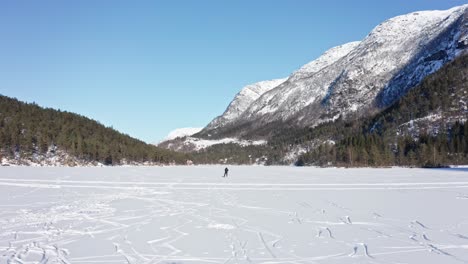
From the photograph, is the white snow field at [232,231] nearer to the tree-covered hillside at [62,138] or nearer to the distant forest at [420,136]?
the distant forest at [420,136]

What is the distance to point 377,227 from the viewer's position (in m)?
14.7

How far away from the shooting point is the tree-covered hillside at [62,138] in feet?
336

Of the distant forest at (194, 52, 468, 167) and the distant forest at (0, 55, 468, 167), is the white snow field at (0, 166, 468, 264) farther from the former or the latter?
the distant forest at (194, 52, 468, 167)

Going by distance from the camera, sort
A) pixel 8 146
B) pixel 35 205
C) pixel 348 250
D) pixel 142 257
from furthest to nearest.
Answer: pixel 8 146, pixel 35 205, pixel 348 250, pixel 142 257

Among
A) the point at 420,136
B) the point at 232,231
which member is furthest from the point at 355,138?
the point at 232,231

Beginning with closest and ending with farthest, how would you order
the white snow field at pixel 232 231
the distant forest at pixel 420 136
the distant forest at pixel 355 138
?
the white snow field at pixel 232 231 → the distant forest at pixel 355 138 → the distant forest at pixel 420 136

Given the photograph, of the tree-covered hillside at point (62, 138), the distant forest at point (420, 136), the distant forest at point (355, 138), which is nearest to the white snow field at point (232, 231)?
the distant forest at point (355, 138)

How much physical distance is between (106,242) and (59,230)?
2.85m

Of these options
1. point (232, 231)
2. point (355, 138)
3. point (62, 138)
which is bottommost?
point (232, 231)

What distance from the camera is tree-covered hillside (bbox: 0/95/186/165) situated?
10238 centimetres

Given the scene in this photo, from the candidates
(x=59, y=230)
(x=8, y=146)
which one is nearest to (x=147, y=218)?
(x=59, y=230)

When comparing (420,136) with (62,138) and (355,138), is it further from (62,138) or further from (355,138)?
(62,138)

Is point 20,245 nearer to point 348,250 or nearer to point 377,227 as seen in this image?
point 348,250

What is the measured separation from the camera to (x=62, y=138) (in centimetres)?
11338
